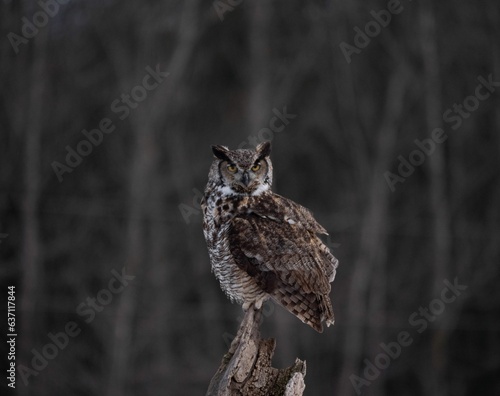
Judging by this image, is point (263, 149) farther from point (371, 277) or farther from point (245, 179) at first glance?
point (371, 277)

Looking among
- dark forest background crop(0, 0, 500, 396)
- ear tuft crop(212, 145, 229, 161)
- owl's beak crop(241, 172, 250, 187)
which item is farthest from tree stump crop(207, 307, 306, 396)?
dark forest background crop(0, 0, 500, 396)

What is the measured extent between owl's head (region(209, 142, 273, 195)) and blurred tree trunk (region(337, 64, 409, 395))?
6.04 m

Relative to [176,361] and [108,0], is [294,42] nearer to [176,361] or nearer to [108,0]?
[108,0]

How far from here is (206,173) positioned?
1009cm

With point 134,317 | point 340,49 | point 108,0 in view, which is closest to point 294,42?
point 340,49

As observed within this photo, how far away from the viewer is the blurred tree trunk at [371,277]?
9875 mm

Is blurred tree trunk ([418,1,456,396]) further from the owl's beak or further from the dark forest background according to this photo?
the owl's beak

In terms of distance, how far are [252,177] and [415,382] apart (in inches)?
279

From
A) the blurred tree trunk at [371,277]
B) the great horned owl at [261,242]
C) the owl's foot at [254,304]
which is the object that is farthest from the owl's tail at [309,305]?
the blurred tree trunk at [371,277]

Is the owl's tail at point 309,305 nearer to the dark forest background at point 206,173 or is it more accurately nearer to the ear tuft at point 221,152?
the ear tuft at point 221,152

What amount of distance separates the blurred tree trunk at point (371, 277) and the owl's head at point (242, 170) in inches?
238

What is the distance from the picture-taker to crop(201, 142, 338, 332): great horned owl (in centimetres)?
390

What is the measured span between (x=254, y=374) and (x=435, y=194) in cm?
748

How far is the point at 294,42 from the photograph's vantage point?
34.2ft
